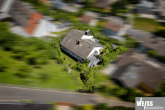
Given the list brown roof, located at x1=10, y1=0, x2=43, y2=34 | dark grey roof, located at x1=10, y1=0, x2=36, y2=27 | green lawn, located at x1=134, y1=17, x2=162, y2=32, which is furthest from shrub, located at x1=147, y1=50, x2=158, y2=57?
dark grey roof, located at x1=10, y1=0, x2=36, y2=27

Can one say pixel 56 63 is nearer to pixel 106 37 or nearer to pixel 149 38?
pixel 106 37

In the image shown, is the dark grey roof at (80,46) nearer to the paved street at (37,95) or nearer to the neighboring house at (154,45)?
the neighboring house at (154,45)

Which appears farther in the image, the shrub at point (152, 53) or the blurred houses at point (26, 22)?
the shrub at point (152, 53)

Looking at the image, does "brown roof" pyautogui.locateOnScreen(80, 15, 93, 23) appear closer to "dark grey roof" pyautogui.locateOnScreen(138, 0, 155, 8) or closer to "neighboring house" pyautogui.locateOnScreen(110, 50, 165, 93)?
"neighboring house" pyautogui.locateOnScreen(110, 50, 165, 93)

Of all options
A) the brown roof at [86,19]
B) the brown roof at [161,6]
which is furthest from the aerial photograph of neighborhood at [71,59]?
the brown roof at [161,6]

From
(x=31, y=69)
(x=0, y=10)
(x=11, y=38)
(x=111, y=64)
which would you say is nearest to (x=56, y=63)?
(x=31, y=69)

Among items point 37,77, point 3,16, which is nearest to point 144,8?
point 3,16
